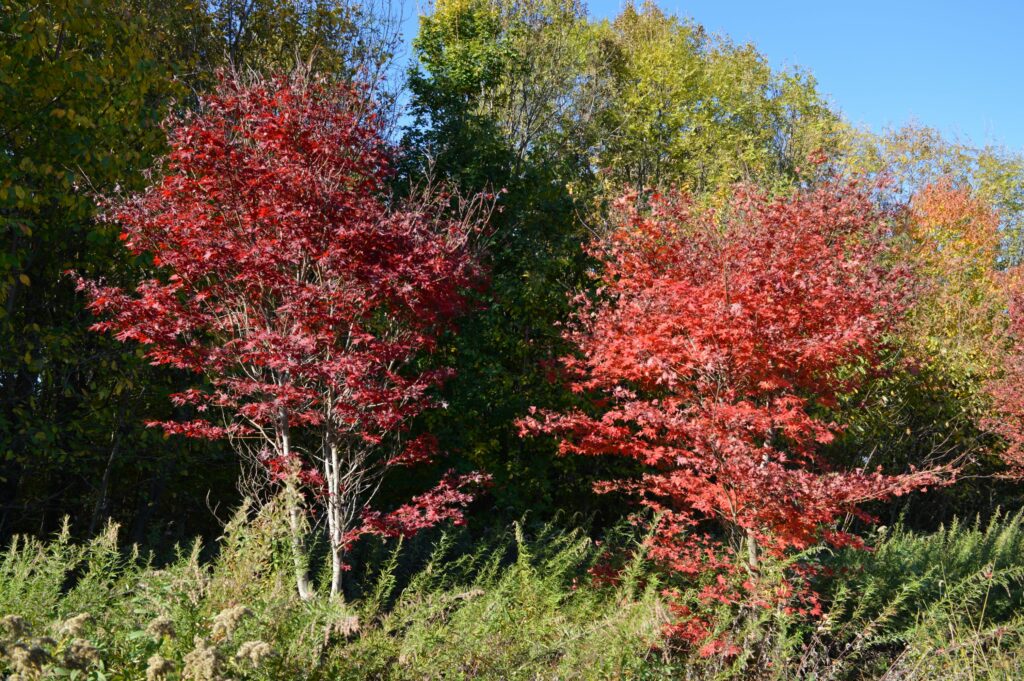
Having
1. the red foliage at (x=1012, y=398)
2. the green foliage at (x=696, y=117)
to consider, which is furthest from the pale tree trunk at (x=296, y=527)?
the green foliage at (x=696, y=117)

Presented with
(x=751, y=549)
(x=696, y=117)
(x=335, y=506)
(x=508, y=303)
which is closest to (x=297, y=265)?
(x=335, y=506)

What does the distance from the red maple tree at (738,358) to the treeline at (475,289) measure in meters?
1.32

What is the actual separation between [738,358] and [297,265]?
12.1 ft

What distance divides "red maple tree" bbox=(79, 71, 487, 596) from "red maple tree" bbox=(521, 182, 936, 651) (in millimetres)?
1809

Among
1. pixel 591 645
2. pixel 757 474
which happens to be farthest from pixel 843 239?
pixel 591 645

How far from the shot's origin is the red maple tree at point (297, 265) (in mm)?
6105

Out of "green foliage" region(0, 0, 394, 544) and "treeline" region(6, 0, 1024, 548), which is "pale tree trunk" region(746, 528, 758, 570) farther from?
"green foliage" region(0, 0, 394, 544)

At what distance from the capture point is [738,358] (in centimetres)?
697

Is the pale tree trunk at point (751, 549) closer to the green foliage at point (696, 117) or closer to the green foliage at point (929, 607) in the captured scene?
the green foliage at point (929, 607)


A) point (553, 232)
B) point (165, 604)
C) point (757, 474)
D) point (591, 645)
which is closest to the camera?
point (165, 604)

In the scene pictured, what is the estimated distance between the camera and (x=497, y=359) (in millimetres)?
10680

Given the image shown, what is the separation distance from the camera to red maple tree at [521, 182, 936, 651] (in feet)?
21.5

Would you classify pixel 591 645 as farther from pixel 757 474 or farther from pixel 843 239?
pixel 843 239

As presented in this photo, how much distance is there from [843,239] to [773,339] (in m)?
2.73
